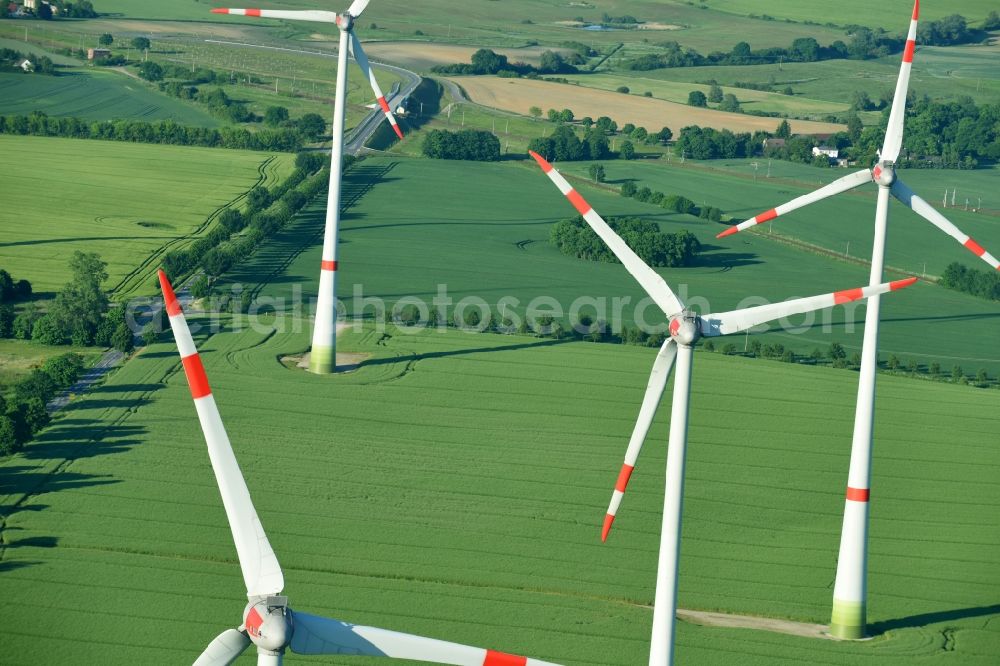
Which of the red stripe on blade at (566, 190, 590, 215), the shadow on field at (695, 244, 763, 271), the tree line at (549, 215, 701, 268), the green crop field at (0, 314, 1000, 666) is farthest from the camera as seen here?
the shadow on field at (695, 244, 763, 271)

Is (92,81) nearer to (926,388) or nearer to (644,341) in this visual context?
(644,341)

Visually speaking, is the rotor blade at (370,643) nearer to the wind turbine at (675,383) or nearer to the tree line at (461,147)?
the wind turbine at (675,383)

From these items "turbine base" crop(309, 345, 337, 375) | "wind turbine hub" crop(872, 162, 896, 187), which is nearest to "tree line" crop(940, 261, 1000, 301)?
"turbine base" crop(309, 345, 337, 375)

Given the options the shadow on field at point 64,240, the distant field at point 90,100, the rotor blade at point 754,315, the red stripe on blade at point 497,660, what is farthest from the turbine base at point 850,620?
the distant field at point 90,100

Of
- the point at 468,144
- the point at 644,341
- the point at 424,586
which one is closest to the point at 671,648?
the point at 424,586

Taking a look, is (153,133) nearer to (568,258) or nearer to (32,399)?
(568,258)

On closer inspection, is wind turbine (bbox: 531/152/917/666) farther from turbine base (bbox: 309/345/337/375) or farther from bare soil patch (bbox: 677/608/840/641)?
turbine base (bbox: 309/345/337/375)
